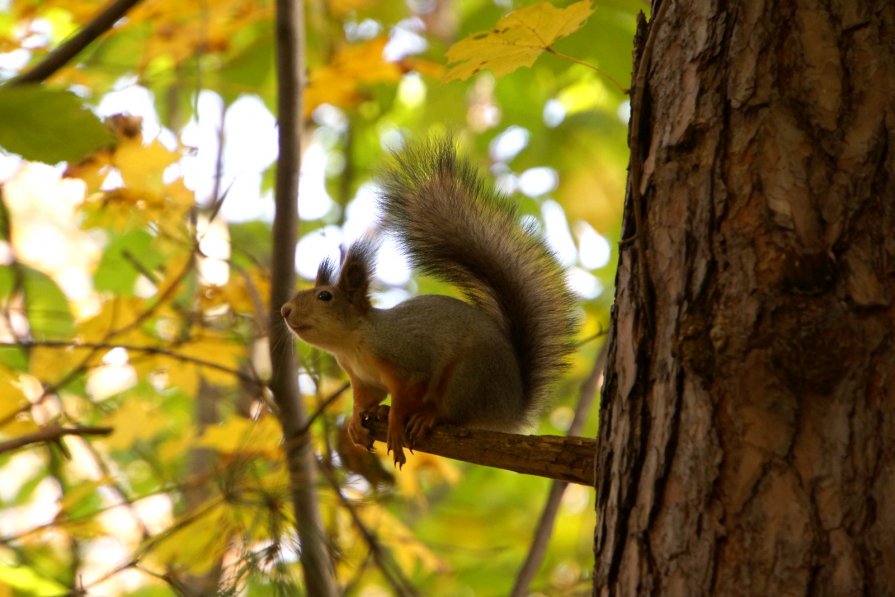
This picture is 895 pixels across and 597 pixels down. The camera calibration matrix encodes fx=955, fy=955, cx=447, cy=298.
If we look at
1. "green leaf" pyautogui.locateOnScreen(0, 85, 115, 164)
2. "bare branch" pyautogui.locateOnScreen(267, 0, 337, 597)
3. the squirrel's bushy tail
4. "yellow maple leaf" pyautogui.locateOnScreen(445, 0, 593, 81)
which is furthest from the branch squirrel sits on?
"green leaf" pyautogui.locateOnScreen(0, 85, 115, 164)

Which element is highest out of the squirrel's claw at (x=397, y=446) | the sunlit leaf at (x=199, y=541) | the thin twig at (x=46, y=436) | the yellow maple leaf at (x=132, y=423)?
the yellow maple leaf at (x=132, y=423)

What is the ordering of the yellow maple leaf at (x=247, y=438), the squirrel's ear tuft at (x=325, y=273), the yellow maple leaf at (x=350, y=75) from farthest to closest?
the yellow maple leaf at (x=350, y=75) → the yellow maple leaf at (x=247, y=438) → the squirrel's ear tuft at (x=325, y=273)

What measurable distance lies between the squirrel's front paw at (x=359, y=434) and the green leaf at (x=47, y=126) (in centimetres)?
106

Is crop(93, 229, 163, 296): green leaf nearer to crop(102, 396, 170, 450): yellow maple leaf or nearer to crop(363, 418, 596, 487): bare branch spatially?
crop(102, 396, 170, 450): yellow maple leaf

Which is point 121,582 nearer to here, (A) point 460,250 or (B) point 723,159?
(A) point 460,250

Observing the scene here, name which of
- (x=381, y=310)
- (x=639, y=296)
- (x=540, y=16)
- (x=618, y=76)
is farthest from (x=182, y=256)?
(x=639, y=296)

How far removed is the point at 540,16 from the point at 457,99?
1633mm

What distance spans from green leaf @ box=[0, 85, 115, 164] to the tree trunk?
0.63 meters

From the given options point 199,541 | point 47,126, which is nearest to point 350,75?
point 199,541

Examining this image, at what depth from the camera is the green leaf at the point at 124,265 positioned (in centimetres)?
285

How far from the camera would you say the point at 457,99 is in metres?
2.94

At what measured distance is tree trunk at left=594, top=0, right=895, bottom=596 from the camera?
3.26 ft

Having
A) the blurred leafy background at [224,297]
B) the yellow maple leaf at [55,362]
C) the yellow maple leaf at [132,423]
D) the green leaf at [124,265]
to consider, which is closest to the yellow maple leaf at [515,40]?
the blurred leafy background at [224,297]

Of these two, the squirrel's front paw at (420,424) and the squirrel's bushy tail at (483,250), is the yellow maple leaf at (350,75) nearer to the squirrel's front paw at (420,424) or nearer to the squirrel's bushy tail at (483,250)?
the squirrel's bushy tail at (483,250)
